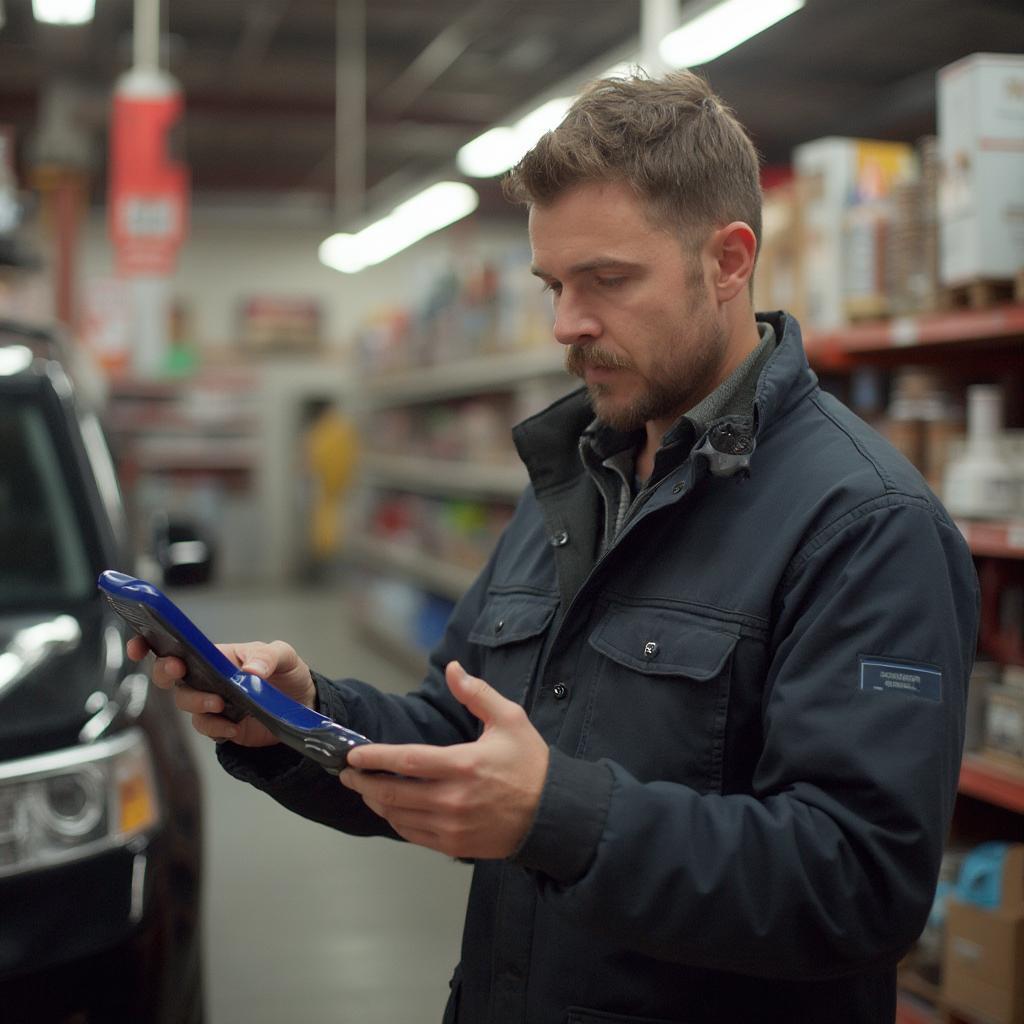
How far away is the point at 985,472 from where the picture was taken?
2.66m

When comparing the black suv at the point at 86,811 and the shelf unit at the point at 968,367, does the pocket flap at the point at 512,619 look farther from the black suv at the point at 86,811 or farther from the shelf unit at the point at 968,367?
the shelf unit at the point at 968,367

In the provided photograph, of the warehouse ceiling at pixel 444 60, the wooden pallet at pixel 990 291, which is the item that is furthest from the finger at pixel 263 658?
the warehouse ceiling at pixel 444 60

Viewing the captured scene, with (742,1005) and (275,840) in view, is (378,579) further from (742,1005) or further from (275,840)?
(742,1005)

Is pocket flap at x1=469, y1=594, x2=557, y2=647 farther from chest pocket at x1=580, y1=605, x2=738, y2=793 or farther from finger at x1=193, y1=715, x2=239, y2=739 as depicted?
finger at x1=193, y1=715, x2=239, y2=739

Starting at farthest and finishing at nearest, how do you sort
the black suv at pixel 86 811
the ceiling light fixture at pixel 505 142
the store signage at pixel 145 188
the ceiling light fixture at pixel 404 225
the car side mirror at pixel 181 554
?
the ceiling light fixture at pixel 404 225, the store signage at pixel 145 188, the ceiling light fixture at pixel 505 142, the car side mirror at pixel 181 554, the black suv at pixel 86 811

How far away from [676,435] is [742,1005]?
0.59 metres

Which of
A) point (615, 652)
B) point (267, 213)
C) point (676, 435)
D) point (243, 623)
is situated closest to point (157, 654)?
point (615, 652)

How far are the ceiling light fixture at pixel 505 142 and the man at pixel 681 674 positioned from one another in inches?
200

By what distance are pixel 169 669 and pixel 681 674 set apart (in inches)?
21.7

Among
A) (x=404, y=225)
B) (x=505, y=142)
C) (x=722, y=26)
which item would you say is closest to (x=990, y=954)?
(x=722, y=26)

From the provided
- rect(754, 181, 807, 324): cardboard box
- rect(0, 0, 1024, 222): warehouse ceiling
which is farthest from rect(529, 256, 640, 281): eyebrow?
rect(0, 0, 1024, 222): warehouse ceiling

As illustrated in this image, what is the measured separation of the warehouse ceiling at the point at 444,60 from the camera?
957 cm

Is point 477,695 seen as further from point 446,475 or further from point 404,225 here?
point 404,225

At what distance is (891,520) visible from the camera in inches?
48.1
